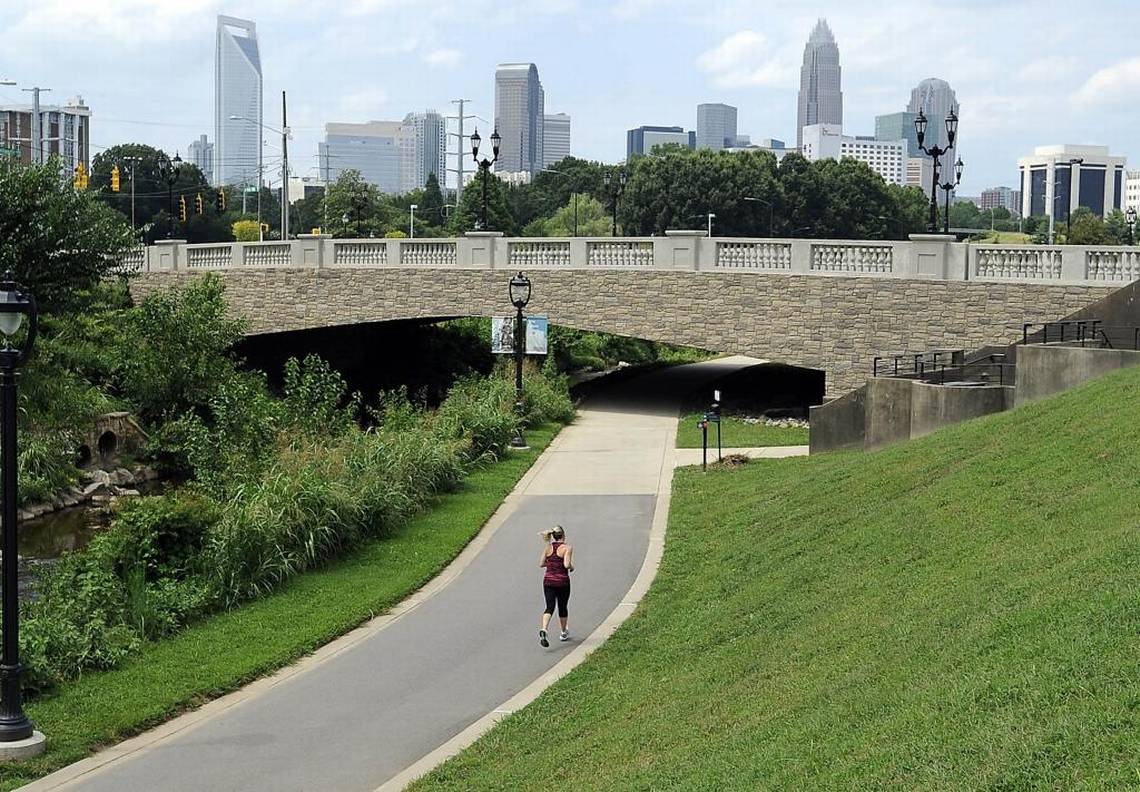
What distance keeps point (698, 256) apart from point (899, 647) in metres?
26.3

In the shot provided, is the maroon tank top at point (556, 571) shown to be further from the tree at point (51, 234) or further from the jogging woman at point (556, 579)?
the tree at point (51, 234)

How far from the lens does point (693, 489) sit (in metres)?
25.1

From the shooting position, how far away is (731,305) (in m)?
35.3

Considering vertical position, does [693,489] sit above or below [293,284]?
below

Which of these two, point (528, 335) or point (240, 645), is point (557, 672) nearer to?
point (240, 645)

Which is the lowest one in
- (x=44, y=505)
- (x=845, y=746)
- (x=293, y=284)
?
(x=44, y=505)

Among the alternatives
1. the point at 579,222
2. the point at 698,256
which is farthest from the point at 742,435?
the point at 579,222

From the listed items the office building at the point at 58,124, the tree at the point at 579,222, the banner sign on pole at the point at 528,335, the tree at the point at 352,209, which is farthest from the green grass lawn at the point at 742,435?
the office building at the point at 58,124

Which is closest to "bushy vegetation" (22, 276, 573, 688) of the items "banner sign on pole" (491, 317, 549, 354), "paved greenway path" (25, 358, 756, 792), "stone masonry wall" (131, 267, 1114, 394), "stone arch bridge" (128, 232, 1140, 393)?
"paved greenway path" (25, 358, 756, 792)

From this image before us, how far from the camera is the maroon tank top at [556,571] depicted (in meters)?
15.1

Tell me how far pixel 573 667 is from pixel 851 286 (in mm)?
20972

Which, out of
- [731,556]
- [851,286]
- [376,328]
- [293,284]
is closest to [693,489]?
[731,556]

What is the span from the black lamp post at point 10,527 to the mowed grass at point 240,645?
407 millimetres

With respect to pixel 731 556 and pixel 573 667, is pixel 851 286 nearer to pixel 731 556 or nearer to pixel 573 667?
pixel 731 556
